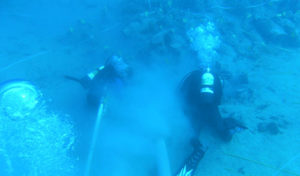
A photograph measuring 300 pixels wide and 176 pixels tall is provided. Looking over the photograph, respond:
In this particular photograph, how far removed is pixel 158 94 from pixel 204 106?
1.67 m

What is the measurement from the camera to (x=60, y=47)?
797cm

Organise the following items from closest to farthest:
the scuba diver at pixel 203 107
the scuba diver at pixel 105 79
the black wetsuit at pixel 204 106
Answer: the scuba diver at pixel 203 107 → the black wetsuit at pixel 204 106 → the scuba diver at pixel 105 79

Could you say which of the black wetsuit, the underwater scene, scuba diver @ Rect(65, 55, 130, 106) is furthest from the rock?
scuba diver @ Rect(65, 55, 130, 106)

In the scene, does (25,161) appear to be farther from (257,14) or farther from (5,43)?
(257,14)

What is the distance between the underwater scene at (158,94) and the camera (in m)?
4.36

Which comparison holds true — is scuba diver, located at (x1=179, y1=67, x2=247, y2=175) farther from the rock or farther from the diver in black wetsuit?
the rock

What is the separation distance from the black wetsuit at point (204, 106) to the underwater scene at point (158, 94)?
2 centimetres

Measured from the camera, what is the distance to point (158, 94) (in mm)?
5883

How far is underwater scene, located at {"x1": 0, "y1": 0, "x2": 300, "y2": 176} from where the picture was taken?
4.36 m

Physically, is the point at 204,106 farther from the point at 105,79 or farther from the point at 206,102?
the point at 105,79

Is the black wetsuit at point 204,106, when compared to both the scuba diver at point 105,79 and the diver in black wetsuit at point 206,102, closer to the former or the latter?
the diver in black wetsuit at point 206,102

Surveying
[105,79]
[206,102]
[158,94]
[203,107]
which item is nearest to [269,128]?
[203,107]

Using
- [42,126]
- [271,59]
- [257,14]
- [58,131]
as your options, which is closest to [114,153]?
[58,131]

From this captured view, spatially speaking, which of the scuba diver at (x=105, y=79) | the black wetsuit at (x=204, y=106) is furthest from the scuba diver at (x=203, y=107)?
the scuba diver at (x=105, y=79)
